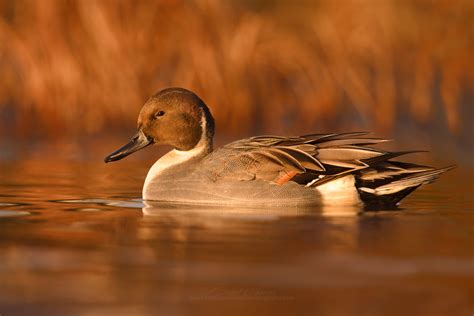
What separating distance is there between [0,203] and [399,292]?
10.5 feet

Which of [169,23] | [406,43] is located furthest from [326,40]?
[169,23]

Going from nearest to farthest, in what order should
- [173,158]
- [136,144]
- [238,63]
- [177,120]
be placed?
[173,158] → [177,120] → [136,144] → [238,63]

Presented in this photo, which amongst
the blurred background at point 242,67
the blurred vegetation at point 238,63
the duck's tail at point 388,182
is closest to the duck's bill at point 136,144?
the duck's tail at point 388,182

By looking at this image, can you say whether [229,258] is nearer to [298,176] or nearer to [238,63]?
[298,176]

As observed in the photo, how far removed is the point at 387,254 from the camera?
4.53 metres

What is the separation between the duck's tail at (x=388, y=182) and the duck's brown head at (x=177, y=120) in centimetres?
111

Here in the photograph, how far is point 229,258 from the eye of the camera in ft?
14.5

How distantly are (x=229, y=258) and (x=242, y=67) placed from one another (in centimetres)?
803

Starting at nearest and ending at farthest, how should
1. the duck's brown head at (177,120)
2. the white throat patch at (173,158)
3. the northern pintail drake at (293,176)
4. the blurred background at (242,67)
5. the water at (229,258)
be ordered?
the water at (229,258), the northern pintail drake at (293,176), the white throat patch at (173,158), the duck's brown head at (177,120), the blurred background at (242,67)

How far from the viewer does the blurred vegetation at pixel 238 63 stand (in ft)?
38.4

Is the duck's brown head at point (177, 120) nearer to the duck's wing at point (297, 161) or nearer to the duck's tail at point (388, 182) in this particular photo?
the duck's wing at point (297, 161)

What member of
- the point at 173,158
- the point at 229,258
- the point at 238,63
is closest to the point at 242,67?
the point at 238,63

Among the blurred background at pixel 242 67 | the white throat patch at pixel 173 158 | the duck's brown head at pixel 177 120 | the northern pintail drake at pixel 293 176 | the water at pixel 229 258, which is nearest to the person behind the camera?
the water at pixel 229 258

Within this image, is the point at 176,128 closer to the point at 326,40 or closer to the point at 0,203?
the point at 0,203
